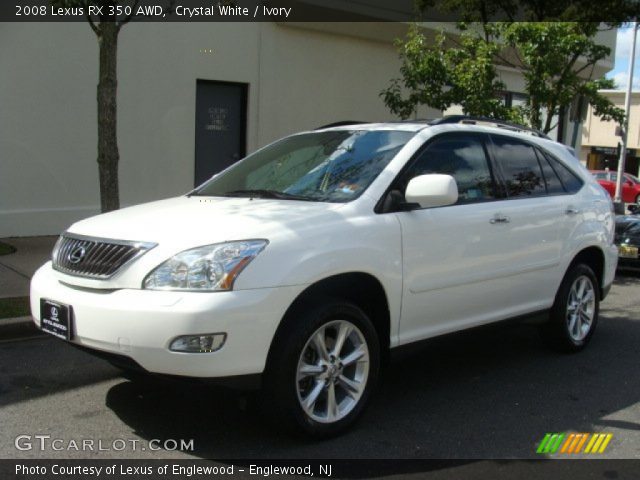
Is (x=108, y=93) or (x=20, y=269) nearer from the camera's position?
(x=108, y=93)

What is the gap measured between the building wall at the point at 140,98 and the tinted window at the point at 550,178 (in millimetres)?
6983

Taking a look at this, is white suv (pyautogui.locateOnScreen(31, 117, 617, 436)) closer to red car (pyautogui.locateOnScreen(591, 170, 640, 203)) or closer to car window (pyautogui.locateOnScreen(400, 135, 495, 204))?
car window (pyautogui.locateOnScreen(400, 135, 495, 204))

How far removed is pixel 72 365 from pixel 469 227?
3.06 m

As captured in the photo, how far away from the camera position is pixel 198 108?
38.5ft

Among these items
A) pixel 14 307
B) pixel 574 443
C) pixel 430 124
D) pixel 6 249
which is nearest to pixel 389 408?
pixel 574 443

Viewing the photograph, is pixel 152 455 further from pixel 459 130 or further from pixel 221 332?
pixel 459 130

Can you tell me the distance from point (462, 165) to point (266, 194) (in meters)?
1.42

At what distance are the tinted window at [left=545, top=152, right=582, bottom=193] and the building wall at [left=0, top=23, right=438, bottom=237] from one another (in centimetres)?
696

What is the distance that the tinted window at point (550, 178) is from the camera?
5.68 meters

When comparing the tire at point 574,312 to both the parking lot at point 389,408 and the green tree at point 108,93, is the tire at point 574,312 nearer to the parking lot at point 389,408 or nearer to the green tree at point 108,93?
the parking lot at point 389,408

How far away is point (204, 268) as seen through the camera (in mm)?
3541

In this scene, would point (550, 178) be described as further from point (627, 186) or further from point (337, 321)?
point (627, 186)

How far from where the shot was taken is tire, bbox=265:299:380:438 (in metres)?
3.68

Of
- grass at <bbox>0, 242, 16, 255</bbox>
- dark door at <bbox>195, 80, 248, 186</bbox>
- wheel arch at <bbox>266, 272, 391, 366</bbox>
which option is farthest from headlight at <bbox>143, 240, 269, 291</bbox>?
dark door at <bbox>195, 80, 248, 186</bbox>
